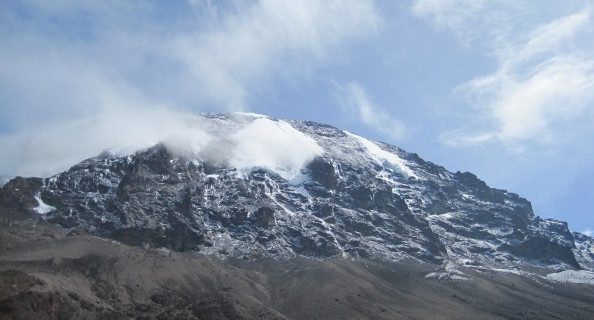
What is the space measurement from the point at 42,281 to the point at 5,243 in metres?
46.2

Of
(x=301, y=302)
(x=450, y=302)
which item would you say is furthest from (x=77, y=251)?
(x=450, y=302)

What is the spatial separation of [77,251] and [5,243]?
68.1 feet

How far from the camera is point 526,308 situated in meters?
195

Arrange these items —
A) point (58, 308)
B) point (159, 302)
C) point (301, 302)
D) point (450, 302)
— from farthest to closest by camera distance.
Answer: point (450, 302)
point (301, 302)
point (159, 302)
point (58, 308)

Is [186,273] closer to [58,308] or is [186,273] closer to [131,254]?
[131,254]

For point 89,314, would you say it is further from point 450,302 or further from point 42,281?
point 450,302

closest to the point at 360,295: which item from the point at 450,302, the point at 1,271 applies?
the point at 450,302

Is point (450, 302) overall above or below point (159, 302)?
above

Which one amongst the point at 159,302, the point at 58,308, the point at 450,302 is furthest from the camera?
the point at 450,302

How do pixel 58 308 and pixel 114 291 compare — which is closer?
pixel 58 308

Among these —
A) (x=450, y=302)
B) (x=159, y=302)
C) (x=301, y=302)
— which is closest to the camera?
(x=159, y=302)

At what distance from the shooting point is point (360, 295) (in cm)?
18488

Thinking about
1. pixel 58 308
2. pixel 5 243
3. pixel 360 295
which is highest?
pixel 360 295

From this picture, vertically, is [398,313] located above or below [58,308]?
above
